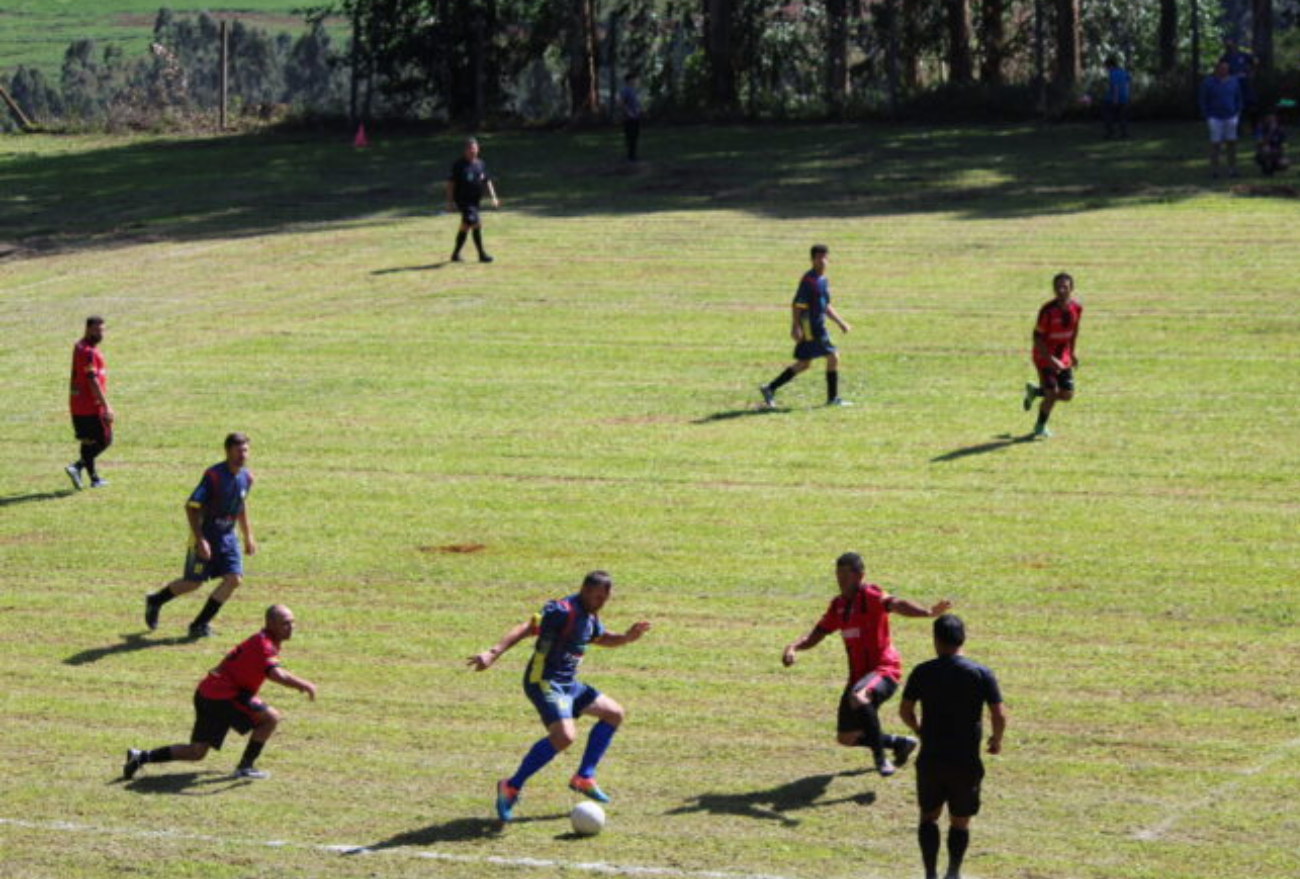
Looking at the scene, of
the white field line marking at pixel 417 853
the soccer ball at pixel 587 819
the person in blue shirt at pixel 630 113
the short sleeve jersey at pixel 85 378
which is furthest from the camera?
the person in blue shirt at pixel 630 113

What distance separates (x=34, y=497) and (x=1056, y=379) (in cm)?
1369

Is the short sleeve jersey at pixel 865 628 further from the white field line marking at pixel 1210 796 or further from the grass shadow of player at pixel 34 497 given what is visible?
the grass shadow of player at pixel 34 497

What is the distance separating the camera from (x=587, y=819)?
15.4 metres

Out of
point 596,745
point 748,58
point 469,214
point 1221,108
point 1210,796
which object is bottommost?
point 1210,796

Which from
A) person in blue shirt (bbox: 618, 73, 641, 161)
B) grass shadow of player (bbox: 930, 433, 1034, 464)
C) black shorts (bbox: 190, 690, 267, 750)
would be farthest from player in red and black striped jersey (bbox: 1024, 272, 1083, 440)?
person in blue shirt (bbox: 618, 73, 641, 161)

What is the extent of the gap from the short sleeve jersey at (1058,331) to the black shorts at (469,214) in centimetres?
1613

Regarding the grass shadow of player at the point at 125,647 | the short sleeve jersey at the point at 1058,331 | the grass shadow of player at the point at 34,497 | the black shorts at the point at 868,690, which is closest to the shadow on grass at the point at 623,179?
the short sleeve jersey at the point at 1058,331

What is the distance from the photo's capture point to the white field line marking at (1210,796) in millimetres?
15148

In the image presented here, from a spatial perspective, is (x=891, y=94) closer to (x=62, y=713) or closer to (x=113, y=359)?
(x=113, y=359)

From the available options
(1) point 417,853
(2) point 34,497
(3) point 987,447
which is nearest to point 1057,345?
(3) point 987,447

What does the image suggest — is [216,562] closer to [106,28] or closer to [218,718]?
[218,718]

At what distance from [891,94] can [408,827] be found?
4250 cm

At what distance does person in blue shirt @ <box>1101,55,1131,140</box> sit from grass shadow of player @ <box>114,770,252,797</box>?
119ft

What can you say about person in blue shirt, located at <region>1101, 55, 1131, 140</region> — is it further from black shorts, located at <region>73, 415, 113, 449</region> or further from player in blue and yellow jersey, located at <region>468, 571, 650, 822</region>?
player in blue and yellow jersey, located at <region>468, 571, 650, 822</region>
